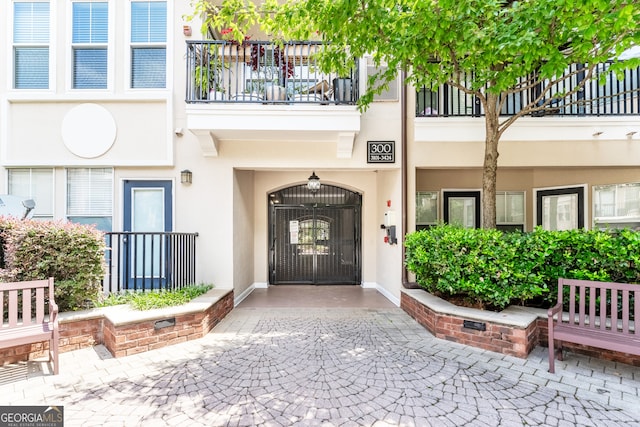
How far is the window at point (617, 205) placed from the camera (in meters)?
5.95

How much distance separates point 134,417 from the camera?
2.65 meters

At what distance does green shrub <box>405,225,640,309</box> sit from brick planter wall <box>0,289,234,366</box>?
12.4 feet

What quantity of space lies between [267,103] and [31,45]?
4879 millimetres

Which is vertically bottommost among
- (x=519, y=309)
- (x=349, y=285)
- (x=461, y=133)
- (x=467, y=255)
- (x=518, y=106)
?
(x=349, y=285)

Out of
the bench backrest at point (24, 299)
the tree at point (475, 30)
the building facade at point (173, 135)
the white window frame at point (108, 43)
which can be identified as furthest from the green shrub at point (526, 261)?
the white window frame at point (108, 43)

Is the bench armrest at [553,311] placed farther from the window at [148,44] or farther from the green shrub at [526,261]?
the window at [148,44]

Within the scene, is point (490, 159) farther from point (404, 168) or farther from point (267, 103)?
point (267, 103)

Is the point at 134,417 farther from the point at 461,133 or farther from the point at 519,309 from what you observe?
the point at 461,133

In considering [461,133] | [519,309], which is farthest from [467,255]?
[461,133]

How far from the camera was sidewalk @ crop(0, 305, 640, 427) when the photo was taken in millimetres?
2662

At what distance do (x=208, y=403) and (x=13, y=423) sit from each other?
1706mm

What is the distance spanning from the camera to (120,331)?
3.80 m

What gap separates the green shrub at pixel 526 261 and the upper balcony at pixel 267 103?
2759mm

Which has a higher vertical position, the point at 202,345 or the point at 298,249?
the point at 298,249
